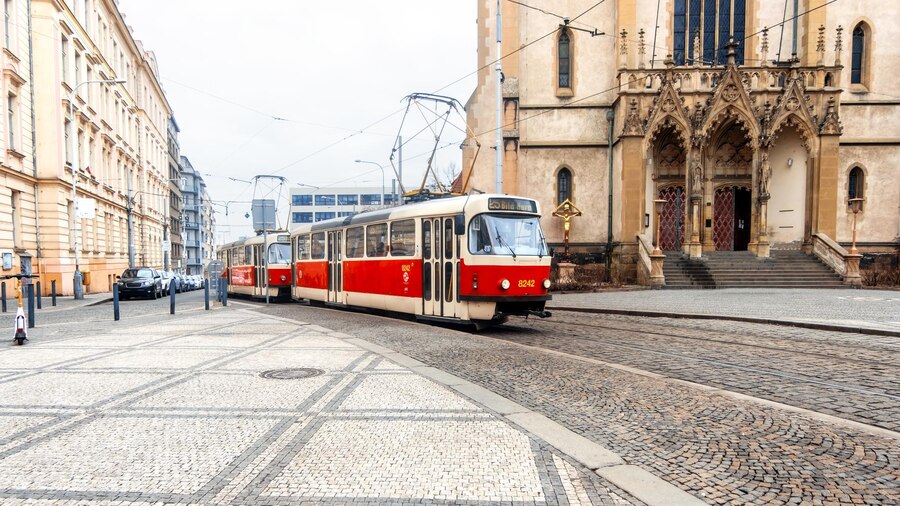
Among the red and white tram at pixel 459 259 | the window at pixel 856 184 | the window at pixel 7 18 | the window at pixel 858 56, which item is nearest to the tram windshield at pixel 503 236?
the red and white tram at pixel 459 259

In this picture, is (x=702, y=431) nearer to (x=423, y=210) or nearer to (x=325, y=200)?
(x=423, y=210)

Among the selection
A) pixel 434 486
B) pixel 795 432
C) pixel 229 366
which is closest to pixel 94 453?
pixel 434 486

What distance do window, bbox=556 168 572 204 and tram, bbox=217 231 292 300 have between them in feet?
44.0

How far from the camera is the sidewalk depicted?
38.4 ft

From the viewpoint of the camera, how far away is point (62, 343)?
32.3 ft

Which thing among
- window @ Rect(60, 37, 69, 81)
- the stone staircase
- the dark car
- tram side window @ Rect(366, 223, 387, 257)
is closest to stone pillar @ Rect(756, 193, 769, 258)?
the stone staircase

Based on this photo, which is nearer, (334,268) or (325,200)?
(334,268)

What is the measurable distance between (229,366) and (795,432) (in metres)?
6.36

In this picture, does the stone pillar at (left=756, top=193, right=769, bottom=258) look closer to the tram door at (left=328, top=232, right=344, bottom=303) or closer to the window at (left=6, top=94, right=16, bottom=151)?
the tram door at (left=328, top=232, right=344, bottom=303)

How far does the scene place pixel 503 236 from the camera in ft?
37.7

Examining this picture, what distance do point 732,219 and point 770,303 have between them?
12.8 metres

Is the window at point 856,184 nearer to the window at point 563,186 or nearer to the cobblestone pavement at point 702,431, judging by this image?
the window at point 563,186

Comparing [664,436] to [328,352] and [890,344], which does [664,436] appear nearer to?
[328,352]

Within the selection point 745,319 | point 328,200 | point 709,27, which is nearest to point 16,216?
point 745,319
